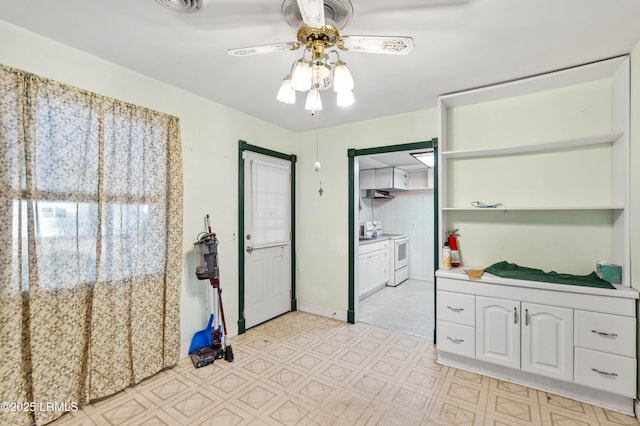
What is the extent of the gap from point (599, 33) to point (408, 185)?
4146mm

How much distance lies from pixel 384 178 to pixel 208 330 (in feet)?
12.5

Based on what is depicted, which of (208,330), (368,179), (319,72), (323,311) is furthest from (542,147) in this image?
(208,330)

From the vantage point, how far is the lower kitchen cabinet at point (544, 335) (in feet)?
6.71

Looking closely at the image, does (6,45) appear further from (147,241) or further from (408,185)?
(408,185)

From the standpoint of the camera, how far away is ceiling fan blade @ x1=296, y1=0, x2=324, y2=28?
1.20 m

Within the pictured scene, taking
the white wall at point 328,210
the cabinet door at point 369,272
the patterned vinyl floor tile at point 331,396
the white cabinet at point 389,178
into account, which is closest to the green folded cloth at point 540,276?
the patterned vinyl floor tile at point 331,396

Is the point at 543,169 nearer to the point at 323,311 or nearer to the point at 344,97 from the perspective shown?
the point at 344,97

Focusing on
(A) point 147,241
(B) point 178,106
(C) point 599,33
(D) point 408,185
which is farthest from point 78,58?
A: (D) point 408,185

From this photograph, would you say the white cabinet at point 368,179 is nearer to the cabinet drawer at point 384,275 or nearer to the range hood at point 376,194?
the range hood at point 376,194

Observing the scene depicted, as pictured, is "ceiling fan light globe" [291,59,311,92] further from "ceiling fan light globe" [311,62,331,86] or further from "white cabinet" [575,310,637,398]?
"white cabinet" [575,310,637,398]

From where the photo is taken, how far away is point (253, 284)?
3.53m

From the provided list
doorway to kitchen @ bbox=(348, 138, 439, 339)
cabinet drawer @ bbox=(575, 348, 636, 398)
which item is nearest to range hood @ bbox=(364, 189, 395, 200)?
doorway to kitchen @ bbox=(348, 138, 439, 339)

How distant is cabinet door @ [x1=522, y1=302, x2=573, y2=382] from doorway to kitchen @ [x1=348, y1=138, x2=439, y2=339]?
108 centimetres

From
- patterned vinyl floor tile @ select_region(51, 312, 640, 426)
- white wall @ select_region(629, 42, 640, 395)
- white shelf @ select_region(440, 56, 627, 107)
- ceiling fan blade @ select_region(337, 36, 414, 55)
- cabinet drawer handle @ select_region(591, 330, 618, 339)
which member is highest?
white shelf @ select_region(440, 56, 627, 107)
